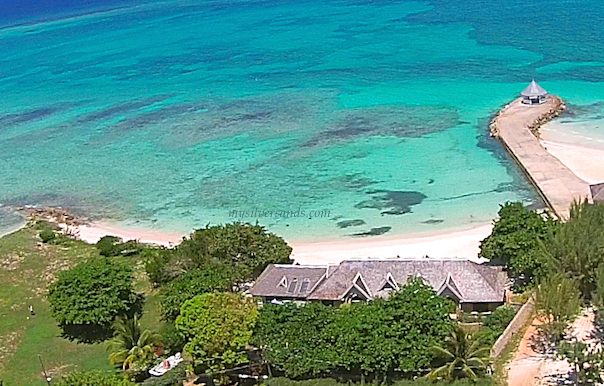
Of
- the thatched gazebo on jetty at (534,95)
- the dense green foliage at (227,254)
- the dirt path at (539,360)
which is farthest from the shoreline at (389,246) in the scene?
the thatched gazebo on jetty at (534,95)

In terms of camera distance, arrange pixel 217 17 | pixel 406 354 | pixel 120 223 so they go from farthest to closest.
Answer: pixel 217 17, pixel 120 223, pixel 406 354

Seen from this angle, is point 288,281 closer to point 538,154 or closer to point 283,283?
point 283,283

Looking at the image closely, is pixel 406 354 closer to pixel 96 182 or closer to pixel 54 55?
pixel 96 182

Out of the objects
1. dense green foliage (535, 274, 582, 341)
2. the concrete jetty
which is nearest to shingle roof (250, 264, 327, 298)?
dense green foliage (535, 274, 582, 341)

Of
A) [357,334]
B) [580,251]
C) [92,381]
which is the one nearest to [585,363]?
[580,251]

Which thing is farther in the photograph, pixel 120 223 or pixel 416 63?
pixel 416 63

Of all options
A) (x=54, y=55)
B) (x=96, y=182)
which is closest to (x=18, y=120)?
(x=96, y=182)

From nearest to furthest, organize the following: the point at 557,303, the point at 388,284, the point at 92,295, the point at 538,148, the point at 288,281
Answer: the point at 557,303 → the point at 388,284 → the point at 92,295 → the point at 288,281 → the point at 538,148

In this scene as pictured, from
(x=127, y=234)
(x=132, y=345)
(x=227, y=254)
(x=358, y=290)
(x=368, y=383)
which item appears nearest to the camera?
(x=368, y=383)
